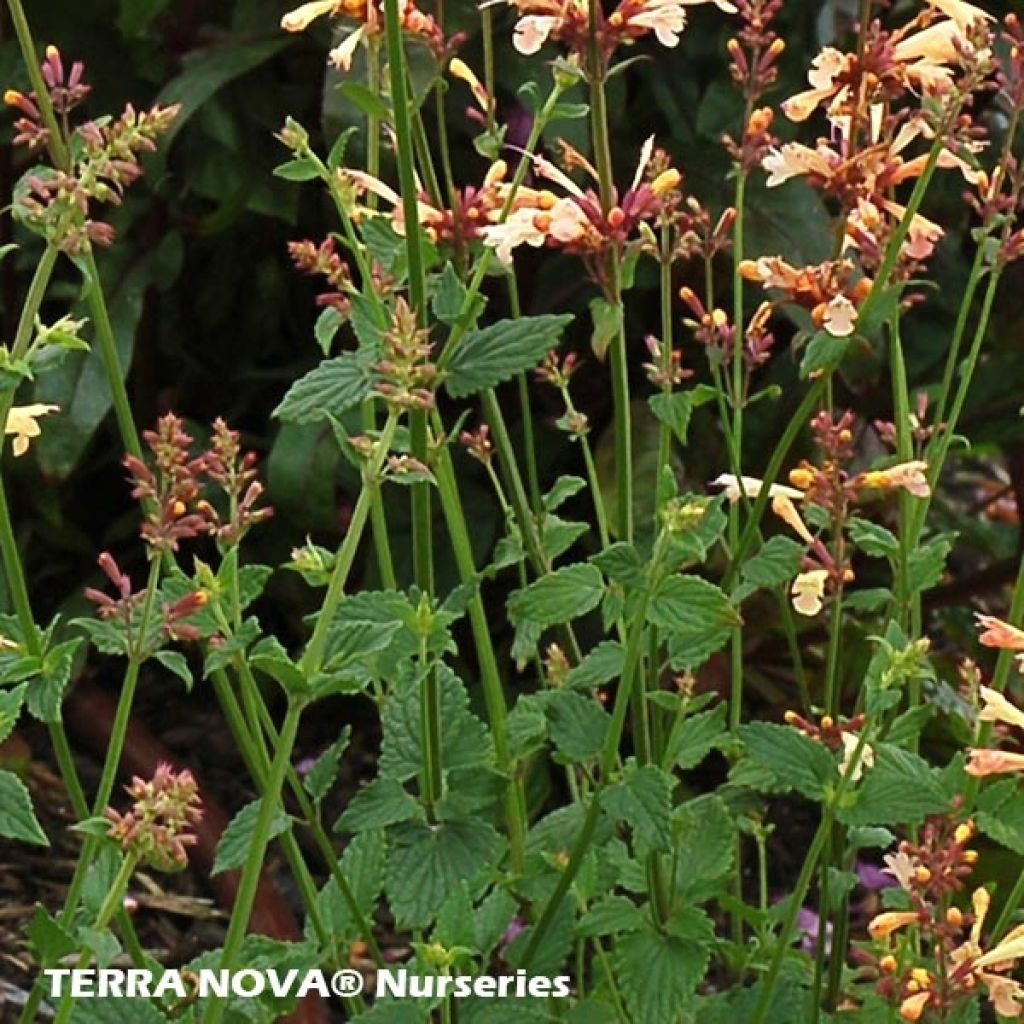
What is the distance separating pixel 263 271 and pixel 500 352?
138cm

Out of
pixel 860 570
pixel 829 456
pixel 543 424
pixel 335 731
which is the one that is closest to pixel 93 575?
pixel 335 731

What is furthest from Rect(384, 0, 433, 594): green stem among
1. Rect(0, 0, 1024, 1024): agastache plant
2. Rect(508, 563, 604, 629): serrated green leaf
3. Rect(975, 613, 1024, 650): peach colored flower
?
Rect(975, 613, 1024, 650): peach colored flower

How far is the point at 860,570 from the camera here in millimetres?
2318

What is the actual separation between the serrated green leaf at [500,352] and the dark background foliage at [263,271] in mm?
916

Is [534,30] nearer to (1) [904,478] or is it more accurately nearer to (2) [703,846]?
(1) [904,478]

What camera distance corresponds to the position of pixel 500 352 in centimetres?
107

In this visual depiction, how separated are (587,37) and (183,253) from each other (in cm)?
136

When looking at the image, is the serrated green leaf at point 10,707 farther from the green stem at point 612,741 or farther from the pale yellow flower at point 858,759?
the pale yellow flower at point 858,759

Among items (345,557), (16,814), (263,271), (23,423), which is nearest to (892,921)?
(345,557)

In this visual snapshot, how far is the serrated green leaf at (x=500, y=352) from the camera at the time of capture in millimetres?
1051

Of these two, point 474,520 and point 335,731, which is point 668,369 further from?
point 335,731

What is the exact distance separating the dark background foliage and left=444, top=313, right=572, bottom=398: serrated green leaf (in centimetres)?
92

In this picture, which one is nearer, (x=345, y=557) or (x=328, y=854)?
(x=345, y=557)

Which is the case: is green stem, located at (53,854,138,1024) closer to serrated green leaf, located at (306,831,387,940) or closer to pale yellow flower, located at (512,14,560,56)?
serrated green leaf, located at (306,831,387,940)
